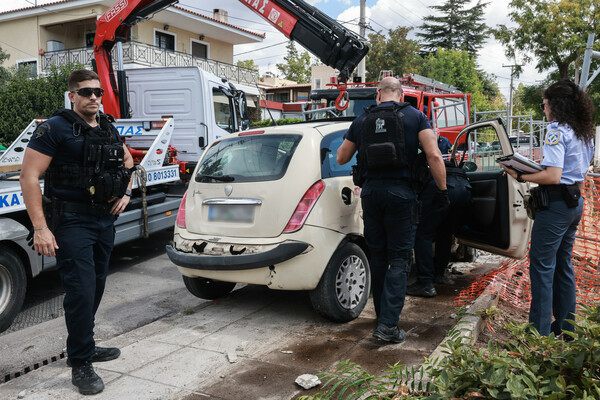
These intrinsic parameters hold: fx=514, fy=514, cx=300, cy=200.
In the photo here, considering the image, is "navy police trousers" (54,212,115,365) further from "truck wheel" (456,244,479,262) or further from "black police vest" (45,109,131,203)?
"truck wheel" (456,244,479,262)

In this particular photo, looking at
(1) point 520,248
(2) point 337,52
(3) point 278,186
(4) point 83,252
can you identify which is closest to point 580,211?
(1) point 520,248

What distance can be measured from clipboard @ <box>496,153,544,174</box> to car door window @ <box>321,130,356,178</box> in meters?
1.33

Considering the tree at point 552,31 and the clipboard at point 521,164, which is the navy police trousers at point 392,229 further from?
the tree at point 552,31

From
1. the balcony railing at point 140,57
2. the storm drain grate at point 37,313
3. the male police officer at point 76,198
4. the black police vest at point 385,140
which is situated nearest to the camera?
the male police officer at point 76,198

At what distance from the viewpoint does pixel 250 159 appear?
14.5ft

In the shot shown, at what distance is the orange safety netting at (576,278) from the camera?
473cm

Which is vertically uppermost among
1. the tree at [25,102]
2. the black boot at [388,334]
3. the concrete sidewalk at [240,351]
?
the tree at [25,102]

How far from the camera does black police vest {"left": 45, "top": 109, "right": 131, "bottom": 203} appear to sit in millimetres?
3240

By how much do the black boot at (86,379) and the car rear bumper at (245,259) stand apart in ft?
3.96

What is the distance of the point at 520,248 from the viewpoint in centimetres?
457

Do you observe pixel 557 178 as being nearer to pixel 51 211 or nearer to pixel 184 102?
pixel 51 211

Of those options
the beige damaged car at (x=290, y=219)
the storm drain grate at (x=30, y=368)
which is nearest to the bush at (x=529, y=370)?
the beige damaged car at (x=290, y=219)

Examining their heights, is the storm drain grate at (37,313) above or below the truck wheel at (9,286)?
below

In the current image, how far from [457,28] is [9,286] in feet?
185
